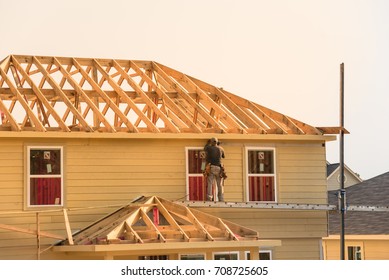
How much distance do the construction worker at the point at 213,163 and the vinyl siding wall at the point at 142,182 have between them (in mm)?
680

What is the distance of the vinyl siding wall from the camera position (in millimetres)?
33781

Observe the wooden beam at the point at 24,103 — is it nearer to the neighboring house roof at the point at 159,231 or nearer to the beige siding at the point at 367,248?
the neighboring house roof at the point at 159,231

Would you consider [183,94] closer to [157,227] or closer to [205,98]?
[205,98]

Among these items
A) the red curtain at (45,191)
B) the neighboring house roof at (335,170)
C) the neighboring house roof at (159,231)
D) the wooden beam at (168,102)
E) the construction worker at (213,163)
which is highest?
the wooden beam at (168,102)

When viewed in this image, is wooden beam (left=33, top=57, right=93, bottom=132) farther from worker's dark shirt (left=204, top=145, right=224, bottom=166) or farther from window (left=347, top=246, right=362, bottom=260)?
window (left=347, top=246, right=362, bottom=260)

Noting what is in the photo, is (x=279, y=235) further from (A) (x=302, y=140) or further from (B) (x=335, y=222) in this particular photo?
(B) (x=335, y=222)

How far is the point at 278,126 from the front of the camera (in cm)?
3675

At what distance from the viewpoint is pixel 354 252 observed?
4553cm

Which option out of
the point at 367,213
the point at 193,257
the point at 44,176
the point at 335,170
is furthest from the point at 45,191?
the point at 335,170

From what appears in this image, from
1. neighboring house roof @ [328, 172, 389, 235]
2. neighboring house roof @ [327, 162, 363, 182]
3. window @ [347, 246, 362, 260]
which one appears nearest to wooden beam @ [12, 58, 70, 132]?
neighboring house roof @ [328, 172, 389, 235]

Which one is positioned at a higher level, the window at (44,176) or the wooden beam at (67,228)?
the window at (44,176)

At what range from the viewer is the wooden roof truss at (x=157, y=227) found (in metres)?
31.0

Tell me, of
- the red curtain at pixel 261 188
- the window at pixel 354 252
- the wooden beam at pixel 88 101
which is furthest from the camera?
the window at pixel 354 252

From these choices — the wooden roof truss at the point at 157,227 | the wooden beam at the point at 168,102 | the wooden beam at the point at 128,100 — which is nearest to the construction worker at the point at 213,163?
the wooden beam at the point at 168,102
